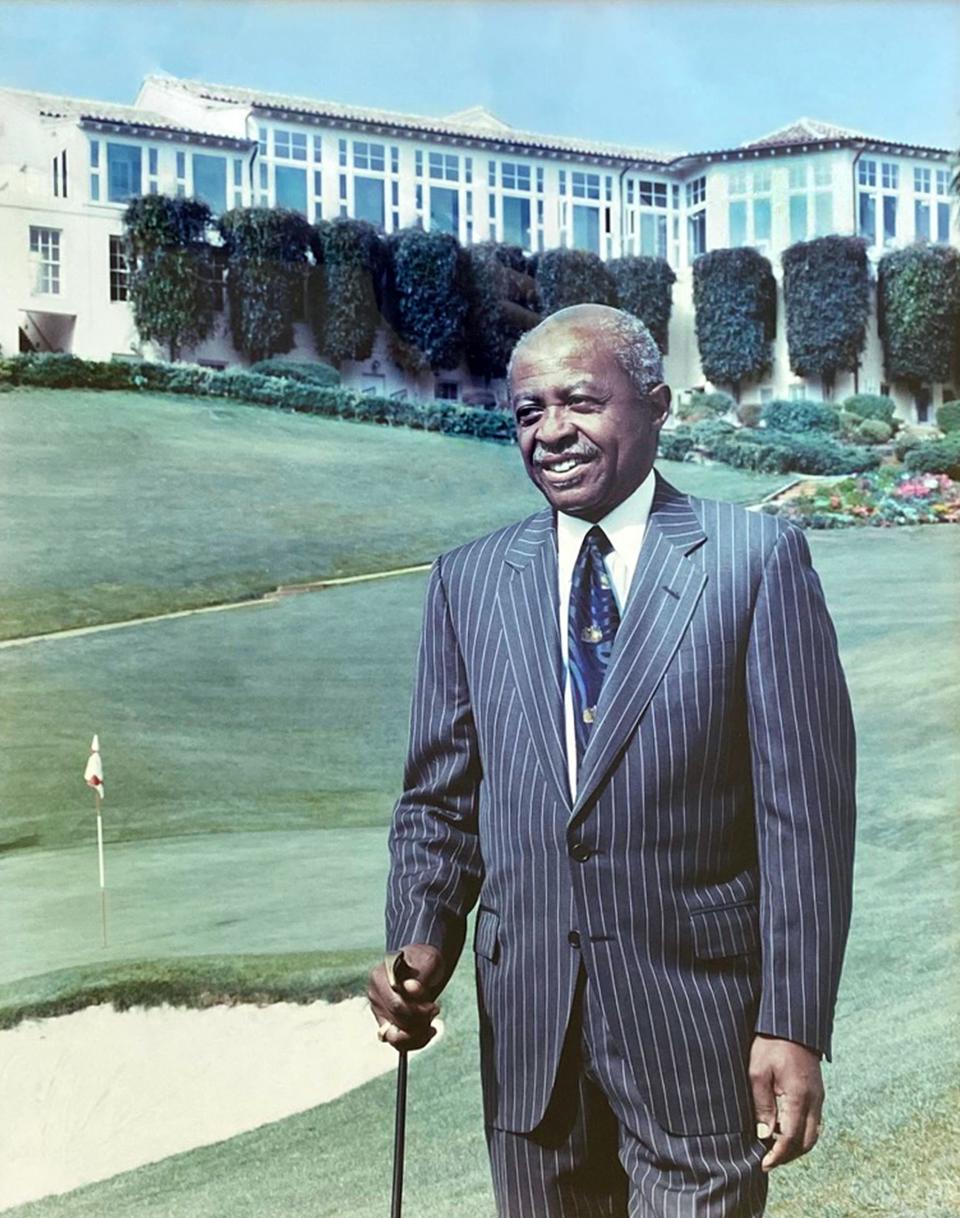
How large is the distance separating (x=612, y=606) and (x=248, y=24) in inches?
94.9

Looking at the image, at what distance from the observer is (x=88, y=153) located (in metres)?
3.93

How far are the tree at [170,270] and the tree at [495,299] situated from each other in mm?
707

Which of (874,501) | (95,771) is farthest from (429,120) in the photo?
(95,771)

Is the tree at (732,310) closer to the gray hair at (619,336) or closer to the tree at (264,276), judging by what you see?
the tree at (264,276)

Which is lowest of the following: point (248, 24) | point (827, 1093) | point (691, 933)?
point (827, 1093)

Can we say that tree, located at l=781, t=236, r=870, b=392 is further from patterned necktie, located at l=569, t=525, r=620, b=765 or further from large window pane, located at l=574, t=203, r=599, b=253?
patterned necktie, located at l=569, t=525, r=620, b=765

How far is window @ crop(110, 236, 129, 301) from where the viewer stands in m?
4.01

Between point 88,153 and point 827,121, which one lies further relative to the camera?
point 827,121

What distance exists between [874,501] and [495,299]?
4.00 ft

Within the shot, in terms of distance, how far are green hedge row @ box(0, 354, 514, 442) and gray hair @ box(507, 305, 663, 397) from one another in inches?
76.9

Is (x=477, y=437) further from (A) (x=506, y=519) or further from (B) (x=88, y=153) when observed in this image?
(B) (x=88, y=153)

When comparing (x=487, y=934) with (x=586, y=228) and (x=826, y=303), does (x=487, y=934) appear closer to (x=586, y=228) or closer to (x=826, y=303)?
(x=586, y=228)

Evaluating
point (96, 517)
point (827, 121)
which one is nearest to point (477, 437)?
point (96, 517)

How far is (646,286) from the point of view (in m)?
4.28
